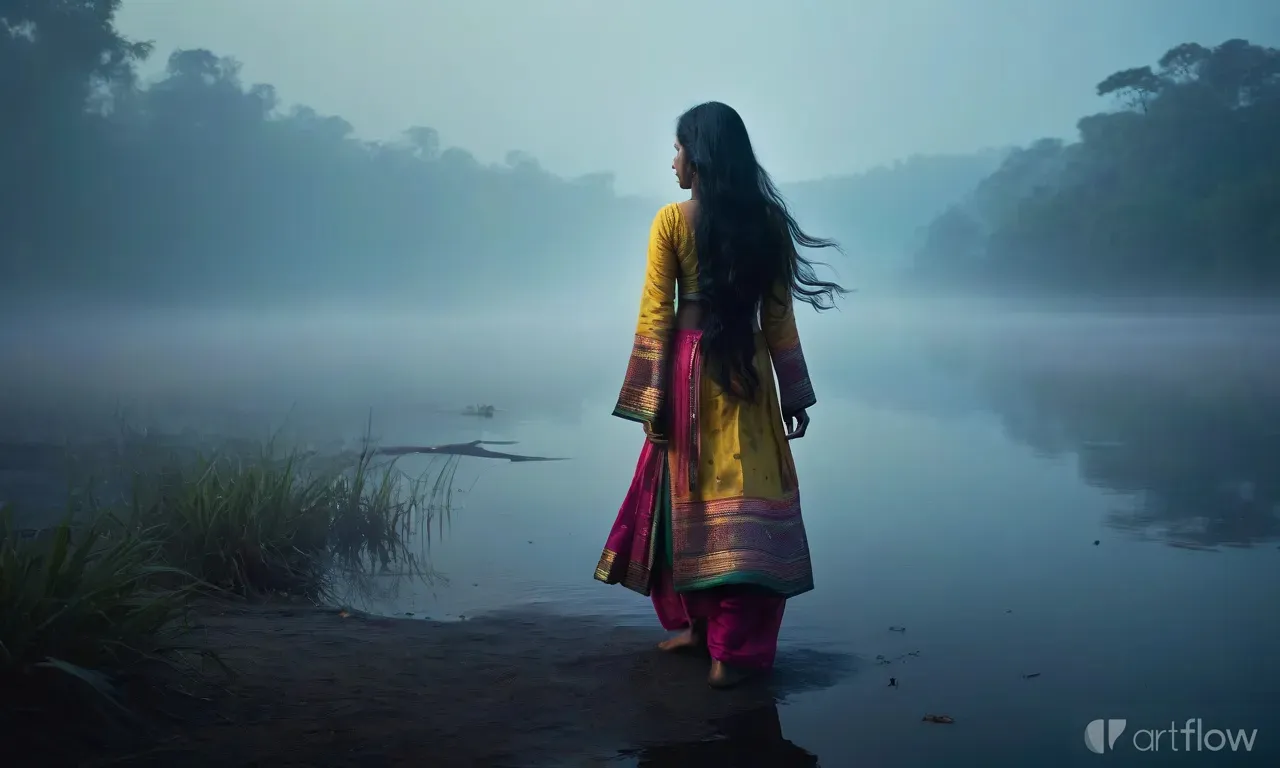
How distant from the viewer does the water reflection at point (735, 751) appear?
2.13m

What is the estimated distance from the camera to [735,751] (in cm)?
218

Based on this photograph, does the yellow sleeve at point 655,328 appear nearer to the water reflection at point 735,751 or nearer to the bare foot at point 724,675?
the bare foot at point 724,675

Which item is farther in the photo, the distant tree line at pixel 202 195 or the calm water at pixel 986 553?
the distant tree line at pixel 202 195

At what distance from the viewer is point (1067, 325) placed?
17750 mm

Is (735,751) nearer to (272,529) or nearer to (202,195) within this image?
(272,529)

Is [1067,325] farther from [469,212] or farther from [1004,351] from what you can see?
[469,212]

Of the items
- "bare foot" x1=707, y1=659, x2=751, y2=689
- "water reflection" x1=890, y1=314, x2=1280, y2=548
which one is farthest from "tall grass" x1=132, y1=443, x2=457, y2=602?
"water reflection" x1=890, y1=314, x2=1280, y2=548

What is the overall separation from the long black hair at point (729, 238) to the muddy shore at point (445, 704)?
0.70 meters

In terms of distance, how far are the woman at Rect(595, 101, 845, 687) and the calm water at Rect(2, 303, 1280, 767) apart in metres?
0.28

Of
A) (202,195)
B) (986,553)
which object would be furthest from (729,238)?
(202,195)

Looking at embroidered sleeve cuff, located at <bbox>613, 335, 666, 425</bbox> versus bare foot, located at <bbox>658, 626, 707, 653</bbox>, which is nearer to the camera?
embroidered sleeve cuff, located at <bbox>613, 335, 666, 425</bbox>

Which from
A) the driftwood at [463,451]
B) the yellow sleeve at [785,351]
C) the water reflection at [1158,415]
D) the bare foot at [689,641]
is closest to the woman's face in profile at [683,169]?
the yellow sleeve at [785,351]

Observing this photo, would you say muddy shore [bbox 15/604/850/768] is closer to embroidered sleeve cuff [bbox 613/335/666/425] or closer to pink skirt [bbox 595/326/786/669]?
pink skirt [bbox 595/326/786/669]

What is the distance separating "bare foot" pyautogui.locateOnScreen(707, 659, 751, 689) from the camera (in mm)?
2510
